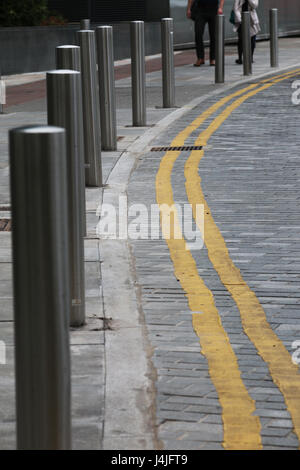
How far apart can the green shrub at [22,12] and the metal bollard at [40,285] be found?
19065 mm

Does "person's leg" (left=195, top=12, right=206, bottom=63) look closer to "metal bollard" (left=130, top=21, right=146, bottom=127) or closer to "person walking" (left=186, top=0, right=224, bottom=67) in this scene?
"person walking" (left=186, top=0, right=224, bottom=67)

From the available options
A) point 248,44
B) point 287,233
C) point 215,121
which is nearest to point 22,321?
point 287,233

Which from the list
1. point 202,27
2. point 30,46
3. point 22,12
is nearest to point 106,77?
point 202,27

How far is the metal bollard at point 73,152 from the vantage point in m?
4.92

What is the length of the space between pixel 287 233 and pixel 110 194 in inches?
70.8

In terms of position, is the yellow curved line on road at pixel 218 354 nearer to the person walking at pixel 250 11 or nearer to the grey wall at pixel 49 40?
the person walking at pixel 250 11

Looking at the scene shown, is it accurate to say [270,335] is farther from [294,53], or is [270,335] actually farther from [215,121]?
[294,53]

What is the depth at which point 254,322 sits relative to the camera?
518 cm

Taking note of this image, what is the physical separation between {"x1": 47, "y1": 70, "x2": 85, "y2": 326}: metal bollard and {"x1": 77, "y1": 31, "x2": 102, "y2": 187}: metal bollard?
A: 272 centimetres

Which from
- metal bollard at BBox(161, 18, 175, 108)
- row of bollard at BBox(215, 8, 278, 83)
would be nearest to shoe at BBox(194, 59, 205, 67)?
row of bollard at BBox(215, 8, 278, 83)

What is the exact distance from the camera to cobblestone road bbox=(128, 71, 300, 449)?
400 centimetres

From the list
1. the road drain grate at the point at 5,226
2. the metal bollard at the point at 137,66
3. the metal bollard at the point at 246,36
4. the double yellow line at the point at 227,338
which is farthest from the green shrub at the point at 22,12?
the road drain grate at the point at 5,226

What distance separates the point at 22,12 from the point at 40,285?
1947 centimetres

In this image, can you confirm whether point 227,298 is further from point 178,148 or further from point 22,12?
point 22,12
